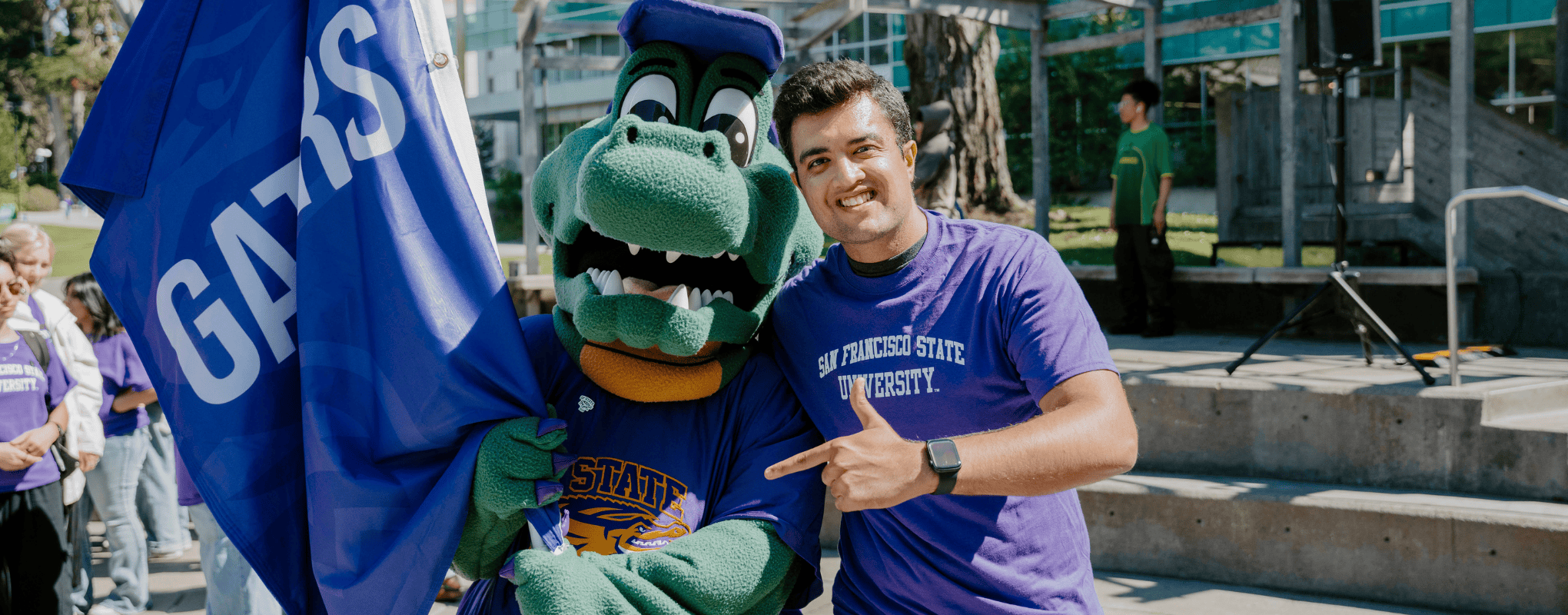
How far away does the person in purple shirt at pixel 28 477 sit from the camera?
13.3ft

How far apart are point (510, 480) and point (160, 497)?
5116 mm

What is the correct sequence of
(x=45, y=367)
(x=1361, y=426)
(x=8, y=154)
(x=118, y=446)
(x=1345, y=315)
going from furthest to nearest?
(x=8, y=154), (x=1345, y=315), (x=118, y=446), (x=1361, y=426), (x=45, y=367)

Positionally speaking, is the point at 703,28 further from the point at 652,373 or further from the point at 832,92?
the point at 652,373

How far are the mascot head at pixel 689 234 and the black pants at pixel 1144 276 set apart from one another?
5.60 meters

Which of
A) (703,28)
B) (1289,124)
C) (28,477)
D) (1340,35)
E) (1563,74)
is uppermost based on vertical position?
(1340,35)

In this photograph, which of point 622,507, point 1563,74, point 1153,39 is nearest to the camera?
point 622,507

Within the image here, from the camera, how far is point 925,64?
11336 millimetres

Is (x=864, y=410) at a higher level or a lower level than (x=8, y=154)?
lower

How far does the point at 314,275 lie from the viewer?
1.84 m

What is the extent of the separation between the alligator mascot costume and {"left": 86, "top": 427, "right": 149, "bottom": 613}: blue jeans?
3790mm

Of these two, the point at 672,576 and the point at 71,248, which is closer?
the point at 672,576

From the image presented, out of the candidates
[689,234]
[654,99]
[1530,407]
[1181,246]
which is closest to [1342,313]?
[1530,407]

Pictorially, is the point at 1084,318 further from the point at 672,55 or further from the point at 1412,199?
the point at 1412,199

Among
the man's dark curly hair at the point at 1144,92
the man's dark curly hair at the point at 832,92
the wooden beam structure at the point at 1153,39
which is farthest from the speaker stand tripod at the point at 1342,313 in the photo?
the man's dark curly hair at the point at 832,92
